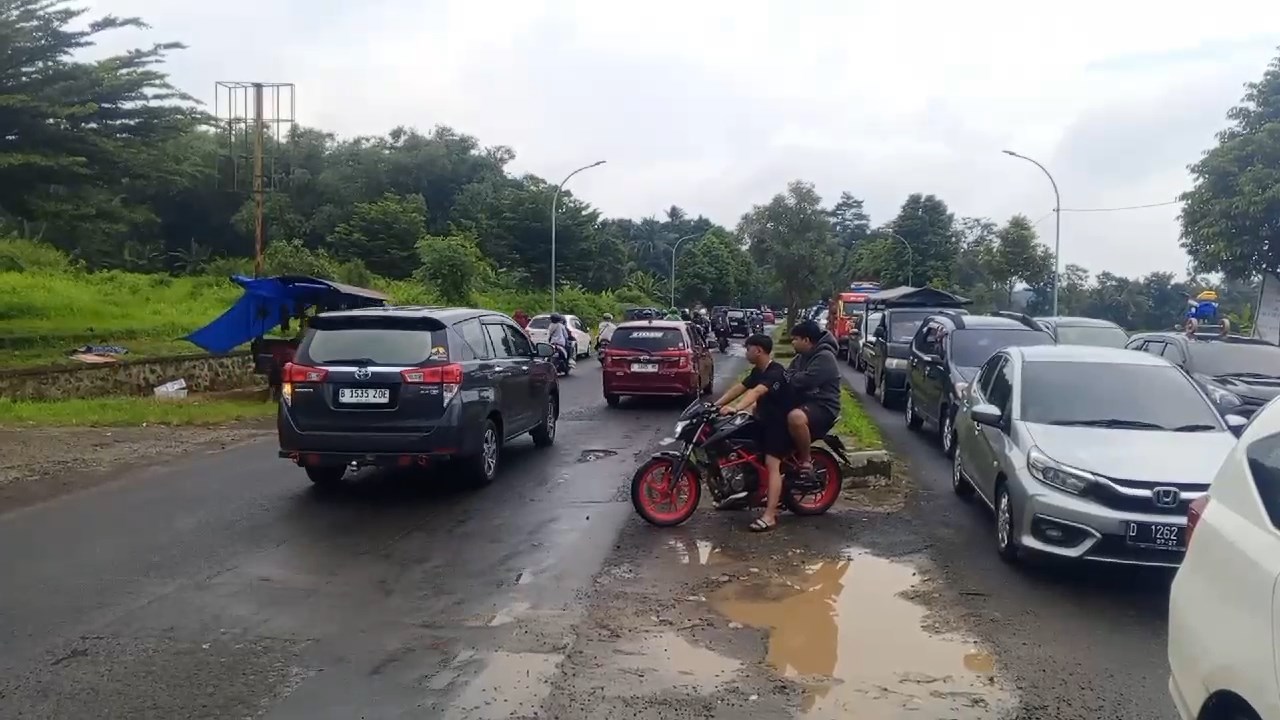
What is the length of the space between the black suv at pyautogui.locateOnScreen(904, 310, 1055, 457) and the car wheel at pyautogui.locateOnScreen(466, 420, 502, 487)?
5204 mm

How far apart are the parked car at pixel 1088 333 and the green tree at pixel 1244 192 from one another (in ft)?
31.2

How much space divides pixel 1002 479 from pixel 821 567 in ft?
5.08

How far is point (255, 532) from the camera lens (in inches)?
340

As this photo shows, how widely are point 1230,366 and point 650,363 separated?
870cm

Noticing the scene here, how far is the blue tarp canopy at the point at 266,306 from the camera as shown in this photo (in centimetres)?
2008

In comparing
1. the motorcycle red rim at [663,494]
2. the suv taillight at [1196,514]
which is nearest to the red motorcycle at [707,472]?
the motorcycle red rim at [663,494]

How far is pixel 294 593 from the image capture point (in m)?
6.88

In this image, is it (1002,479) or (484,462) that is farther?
(484,462)

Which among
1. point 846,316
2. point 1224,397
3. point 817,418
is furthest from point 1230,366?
point 846,316

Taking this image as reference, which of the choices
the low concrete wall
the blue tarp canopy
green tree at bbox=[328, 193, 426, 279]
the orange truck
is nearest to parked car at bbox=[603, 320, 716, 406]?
the blue tarp canopy

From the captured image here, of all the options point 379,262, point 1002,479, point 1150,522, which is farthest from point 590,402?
point 379,262

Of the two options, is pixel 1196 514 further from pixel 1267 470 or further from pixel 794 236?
pixel 794 236

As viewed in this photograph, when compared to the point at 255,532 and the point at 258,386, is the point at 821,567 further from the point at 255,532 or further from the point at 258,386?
the point at 258,386

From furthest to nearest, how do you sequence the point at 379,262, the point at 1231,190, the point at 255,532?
1. the point at 379,262
2. the point at 1231,190
3. the point at 255,532
